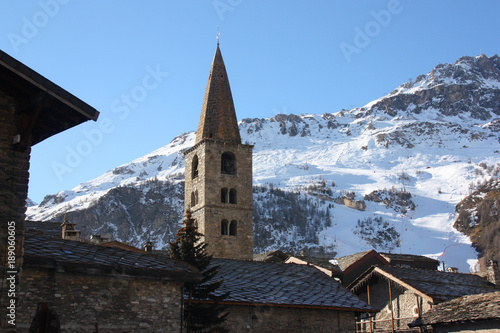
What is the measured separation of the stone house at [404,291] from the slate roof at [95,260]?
14.1m

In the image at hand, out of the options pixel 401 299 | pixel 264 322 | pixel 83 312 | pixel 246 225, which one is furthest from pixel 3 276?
pixel 246 225

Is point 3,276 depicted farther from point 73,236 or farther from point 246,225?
point 246,225

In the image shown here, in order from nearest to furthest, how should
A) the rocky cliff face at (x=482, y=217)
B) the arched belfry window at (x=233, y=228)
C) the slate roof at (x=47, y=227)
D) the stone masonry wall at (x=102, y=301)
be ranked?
the stone masonry wall at (x=102, y=301) → the slate roof at (x=47, y=227) → the arched belfry window at (x=233, y=228) → the rocky cliff face at (x=482, y=217)

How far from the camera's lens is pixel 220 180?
147 feet

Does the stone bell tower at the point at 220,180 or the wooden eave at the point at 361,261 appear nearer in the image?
the stone bell tower at the point at 220,180

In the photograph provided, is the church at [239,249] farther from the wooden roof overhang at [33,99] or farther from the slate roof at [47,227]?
the wooden roof overhang at [33,99]

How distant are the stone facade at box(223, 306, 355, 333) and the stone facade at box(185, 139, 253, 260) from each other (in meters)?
19.2

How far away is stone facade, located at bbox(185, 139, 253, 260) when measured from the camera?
43.1 metres

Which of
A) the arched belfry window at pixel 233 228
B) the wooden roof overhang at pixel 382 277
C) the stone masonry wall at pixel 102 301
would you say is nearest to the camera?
the stone masonry wall at pixel 102 301

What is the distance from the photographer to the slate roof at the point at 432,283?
2914 centimetres

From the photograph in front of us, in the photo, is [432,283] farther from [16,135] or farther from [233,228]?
[16,135]

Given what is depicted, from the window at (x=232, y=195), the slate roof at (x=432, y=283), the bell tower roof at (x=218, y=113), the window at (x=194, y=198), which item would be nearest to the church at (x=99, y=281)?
the slate roof at (x=432, y=283)

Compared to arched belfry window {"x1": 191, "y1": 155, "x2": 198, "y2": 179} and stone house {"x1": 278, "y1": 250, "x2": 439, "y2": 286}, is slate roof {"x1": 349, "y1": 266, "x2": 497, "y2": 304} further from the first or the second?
arched belfry window {"x1": 191, "y1": 155, "x2": 198, "y2": 179}

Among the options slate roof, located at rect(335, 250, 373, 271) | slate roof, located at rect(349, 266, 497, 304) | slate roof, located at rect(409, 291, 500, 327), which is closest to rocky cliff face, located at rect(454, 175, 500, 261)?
slate roof, located at rect(335, 250, 373, 271)
